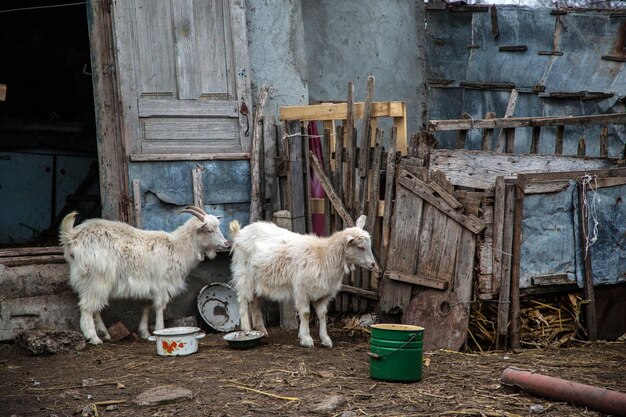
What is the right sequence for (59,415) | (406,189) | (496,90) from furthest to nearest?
(496,90) < (406,189) < (59,415)

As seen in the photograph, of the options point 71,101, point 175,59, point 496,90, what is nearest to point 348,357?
point 175,59

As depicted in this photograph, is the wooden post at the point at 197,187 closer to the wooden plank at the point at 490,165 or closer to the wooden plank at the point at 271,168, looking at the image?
the wooden plank at the point at 271,168

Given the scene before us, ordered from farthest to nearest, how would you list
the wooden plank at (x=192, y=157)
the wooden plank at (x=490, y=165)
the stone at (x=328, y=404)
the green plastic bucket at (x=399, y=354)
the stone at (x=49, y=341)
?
the wooden plank at (x=192, y=157), the wooden plank at (x=490, y=165), the stone at (x=49, y=341), the green plastic bucket at (x=399, y=354), the stone at (x=328, y=404)

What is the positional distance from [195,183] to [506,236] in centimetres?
362

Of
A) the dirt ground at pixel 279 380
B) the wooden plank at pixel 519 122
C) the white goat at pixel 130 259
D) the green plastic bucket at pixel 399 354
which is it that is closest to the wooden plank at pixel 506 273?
the dirt ground at pixel 279 380

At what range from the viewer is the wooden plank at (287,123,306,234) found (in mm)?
9336

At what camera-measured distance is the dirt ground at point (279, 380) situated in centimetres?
578

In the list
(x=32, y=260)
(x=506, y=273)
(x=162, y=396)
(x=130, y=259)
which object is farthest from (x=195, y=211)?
(x=506, y=273)

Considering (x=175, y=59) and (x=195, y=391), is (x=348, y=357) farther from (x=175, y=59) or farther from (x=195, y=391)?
(x=175, y=59)

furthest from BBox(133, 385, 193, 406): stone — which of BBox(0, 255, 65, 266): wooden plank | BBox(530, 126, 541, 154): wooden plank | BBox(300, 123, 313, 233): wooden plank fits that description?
BBox(530, 126, 541, 154): wooden plank

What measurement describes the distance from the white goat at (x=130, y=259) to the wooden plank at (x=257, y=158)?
657mm

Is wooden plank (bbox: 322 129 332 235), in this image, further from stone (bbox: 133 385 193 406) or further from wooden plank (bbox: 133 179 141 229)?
stone (bbox: 133 385 193 406)

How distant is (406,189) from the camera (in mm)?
8156

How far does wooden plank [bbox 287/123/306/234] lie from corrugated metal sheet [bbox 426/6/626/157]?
4.30 metres
